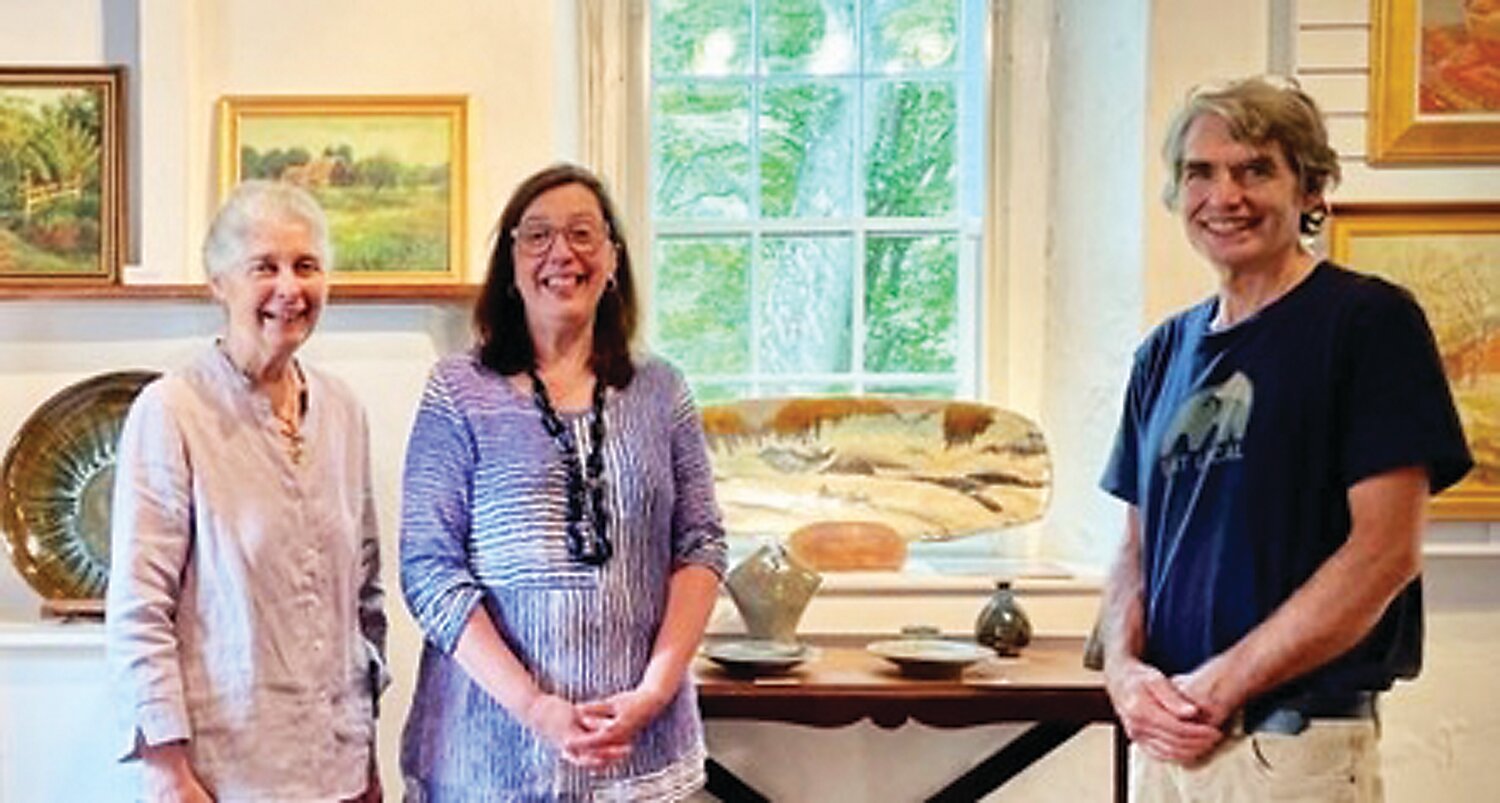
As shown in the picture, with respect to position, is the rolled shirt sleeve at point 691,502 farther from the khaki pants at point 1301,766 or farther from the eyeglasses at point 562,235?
the khaki pants at point 1301,766

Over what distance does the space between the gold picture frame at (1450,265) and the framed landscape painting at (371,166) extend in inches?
70.0

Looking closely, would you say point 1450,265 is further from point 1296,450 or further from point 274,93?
point 274,93

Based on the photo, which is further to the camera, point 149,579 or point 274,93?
point 274,93

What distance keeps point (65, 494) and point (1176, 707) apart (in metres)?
2.06

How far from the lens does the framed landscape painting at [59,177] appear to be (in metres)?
2.83

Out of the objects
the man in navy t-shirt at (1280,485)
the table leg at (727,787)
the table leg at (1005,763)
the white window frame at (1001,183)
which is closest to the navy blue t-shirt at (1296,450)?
the man in navy t-shirt at (1280,485)

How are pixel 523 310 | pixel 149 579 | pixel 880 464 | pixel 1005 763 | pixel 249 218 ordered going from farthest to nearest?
pixel 880 464, pixel 1005 763, pixel 523 310, pixel 249 218, pixel 149 579

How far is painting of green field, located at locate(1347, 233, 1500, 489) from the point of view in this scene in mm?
2854

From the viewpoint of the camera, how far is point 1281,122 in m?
1.76

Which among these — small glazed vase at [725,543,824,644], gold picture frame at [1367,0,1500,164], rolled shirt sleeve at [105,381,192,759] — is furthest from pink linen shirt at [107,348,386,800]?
gold picture frame at [1367,0,1500,164]

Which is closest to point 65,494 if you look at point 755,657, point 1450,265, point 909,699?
point 755,657

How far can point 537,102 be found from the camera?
2.93 metres

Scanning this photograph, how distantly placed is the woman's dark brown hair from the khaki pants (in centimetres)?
97

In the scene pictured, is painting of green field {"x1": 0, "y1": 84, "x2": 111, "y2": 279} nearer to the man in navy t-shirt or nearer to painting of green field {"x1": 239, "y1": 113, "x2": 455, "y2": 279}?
painting of green field {"x1": 239, "y1": 113, "x2": 455, "y2": 279}
